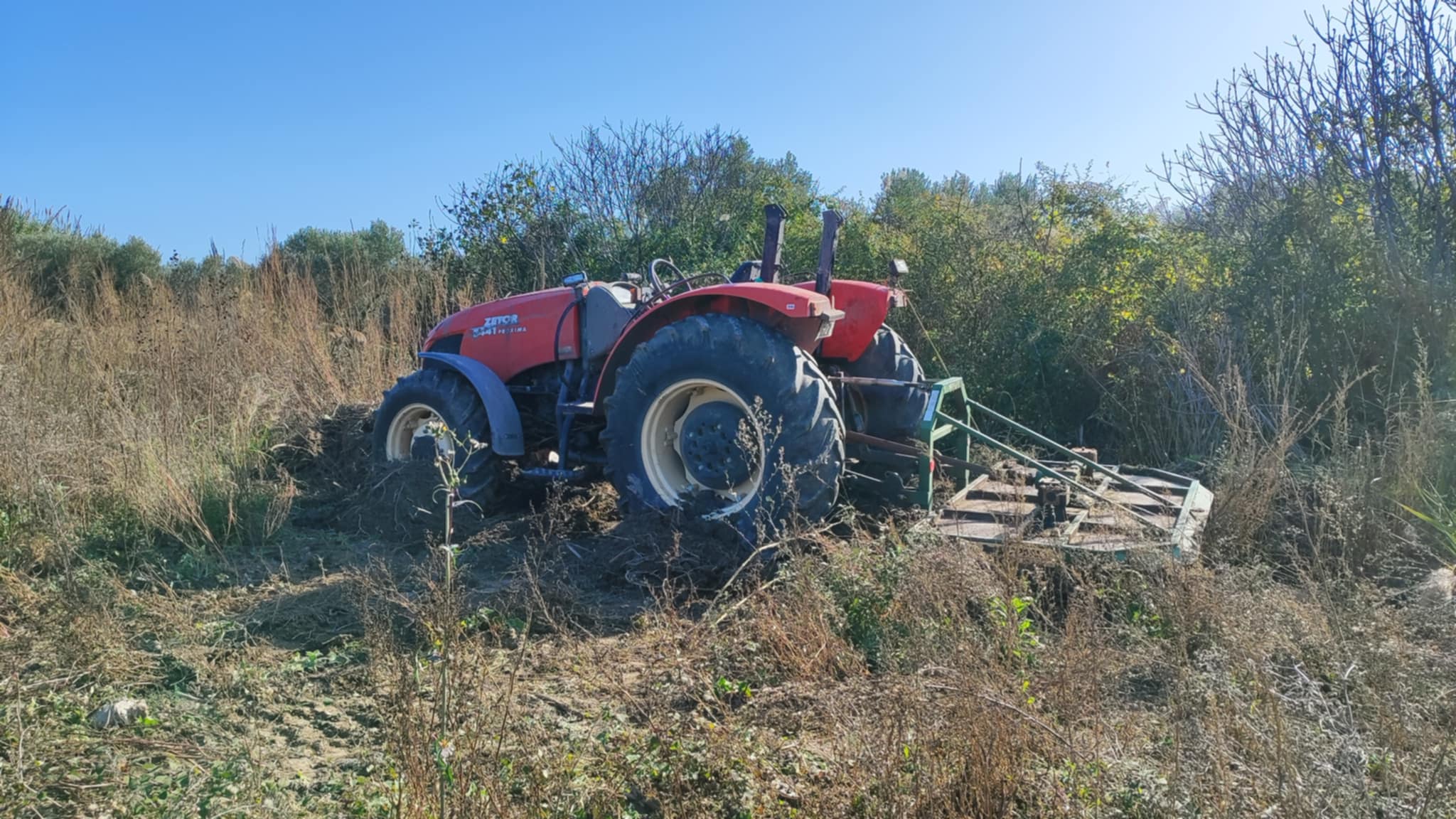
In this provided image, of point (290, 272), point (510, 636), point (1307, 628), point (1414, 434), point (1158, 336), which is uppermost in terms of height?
point (290, 272)

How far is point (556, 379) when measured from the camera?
6.05 m

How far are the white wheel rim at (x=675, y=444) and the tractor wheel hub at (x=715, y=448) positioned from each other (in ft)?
0.12

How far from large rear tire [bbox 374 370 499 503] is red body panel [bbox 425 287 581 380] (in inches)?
15.1

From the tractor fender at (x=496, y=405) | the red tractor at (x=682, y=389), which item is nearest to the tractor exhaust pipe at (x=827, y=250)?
the red tractor at (x=682, y=389)

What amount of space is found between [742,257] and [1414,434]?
7.64 meters

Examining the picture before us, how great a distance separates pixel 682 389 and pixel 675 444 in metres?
0.36

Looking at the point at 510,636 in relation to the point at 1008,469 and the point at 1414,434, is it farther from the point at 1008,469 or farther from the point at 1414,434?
the point at 1414,434

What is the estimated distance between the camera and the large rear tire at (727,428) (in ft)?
14.3

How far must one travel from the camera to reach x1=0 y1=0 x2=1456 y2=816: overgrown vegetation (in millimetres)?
2500

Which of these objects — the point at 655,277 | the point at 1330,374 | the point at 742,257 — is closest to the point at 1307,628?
the point at 655,277

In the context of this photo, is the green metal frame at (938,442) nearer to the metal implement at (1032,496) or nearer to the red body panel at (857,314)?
the metal implement at (1032,496)

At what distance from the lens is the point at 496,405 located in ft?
18.6

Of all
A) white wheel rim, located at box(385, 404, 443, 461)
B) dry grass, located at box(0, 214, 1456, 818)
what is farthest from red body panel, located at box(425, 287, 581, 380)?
dry grass, located at box(0, 214, 1456, 818)

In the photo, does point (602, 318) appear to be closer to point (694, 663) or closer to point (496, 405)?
point (496, 405)
